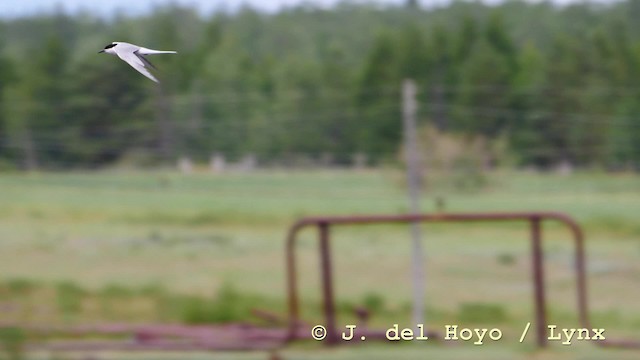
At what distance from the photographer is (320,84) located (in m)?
16.5

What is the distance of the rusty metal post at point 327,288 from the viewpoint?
5941 millimetres

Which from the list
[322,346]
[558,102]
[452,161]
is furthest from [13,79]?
[452,161]

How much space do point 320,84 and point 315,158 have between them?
8.78m

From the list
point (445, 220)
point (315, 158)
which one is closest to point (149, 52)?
→ point (445, 220)

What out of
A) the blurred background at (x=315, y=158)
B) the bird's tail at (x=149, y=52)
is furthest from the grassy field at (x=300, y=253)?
the bird's tail at (x=149, y=52)

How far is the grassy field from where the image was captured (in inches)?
390

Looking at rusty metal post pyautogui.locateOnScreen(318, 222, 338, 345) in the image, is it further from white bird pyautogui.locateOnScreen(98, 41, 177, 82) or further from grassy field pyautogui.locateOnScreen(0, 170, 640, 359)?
white bird pyautogui.locateOnScreen(98, 41, 177, 82)

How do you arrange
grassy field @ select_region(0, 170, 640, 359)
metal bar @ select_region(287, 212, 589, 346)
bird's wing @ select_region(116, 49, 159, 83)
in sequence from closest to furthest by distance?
bird's wing @ select_region(116, 49, 159, 83) < metal bar @ select_region(287, 212, 589, 346) < grassy field @ select_region(0, 170, 640, 359)

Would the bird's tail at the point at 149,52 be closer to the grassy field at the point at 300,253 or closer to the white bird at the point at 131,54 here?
the white bird at the point at 131,54

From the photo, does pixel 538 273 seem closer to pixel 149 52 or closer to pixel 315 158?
pixel 149 52

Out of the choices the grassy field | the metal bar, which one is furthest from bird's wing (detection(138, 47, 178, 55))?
the metal bar

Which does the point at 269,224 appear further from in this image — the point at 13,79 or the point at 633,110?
the point at 13,79

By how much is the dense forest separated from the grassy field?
0.46 meters

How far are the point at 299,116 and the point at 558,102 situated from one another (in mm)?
4725
